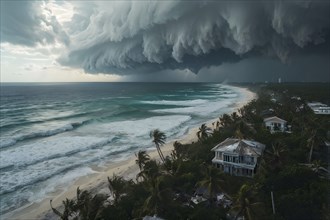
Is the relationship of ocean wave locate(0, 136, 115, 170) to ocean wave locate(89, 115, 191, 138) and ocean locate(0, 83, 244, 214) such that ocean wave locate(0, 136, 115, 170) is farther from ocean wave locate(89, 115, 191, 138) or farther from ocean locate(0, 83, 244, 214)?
ocean wave locate(89, 115, 191, 138)

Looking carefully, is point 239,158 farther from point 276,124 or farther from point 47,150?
point 47,150

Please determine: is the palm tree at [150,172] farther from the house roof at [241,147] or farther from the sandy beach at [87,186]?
the house roof at [241,147]

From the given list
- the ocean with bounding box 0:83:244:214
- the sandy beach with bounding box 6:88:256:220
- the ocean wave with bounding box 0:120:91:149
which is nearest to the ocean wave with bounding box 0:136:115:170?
the ocean with bounding box 0:83:244:214

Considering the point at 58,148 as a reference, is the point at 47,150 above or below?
above

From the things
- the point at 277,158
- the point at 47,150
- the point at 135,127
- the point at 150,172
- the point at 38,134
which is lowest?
the point at 135,127

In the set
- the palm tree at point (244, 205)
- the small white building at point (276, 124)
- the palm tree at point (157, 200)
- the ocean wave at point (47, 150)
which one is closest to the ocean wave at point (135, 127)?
the ocean wave at point (47, 150)

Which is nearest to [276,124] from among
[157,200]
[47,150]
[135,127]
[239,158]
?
[239,158]

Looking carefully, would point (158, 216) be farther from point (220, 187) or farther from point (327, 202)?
point (327, 202)

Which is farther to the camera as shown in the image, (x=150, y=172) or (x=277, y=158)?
(x=277, y=158)
